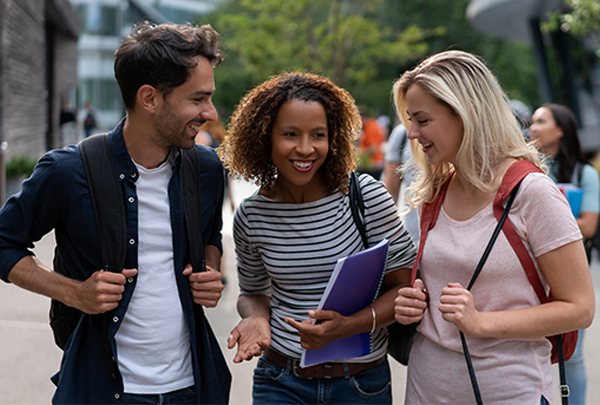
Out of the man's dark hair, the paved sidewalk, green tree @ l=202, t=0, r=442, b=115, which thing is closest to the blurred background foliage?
green tree @ l=202, t=0, r=442, b=115

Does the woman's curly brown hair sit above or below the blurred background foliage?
below

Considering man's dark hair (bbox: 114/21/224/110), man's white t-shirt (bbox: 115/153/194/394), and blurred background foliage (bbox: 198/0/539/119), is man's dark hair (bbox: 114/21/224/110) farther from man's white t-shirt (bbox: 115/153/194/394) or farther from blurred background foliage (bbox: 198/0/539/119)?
blurred background foliage (bbox: 198/0/539/119)

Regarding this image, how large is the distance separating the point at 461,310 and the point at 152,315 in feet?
3.66

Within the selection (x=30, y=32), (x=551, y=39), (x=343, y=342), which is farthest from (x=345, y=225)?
(x=551, y=39)

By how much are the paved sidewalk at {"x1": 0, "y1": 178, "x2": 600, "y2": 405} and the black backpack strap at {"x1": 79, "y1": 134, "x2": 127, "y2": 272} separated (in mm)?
2655

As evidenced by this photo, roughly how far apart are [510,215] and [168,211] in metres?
1.23

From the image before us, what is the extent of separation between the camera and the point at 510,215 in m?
2.01

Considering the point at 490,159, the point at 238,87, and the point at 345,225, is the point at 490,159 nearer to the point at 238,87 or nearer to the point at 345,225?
Answer: the point at 345,225

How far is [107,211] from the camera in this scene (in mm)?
2182

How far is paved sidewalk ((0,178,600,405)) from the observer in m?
4.53

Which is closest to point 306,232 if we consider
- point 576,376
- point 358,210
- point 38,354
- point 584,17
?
point 358,210

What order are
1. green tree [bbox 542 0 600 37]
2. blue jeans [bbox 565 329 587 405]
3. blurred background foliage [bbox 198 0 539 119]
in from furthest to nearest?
blurred background foliage [bbox 198 0 539 119], green tree [bbox 542 0 600 37], blue jeans [bbox 565 329 587 405]

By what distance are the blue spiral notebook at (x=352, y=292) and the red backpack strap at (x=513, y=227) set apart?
41 centimetres

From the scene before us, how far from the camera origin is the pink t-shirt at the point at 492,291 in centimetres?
195
